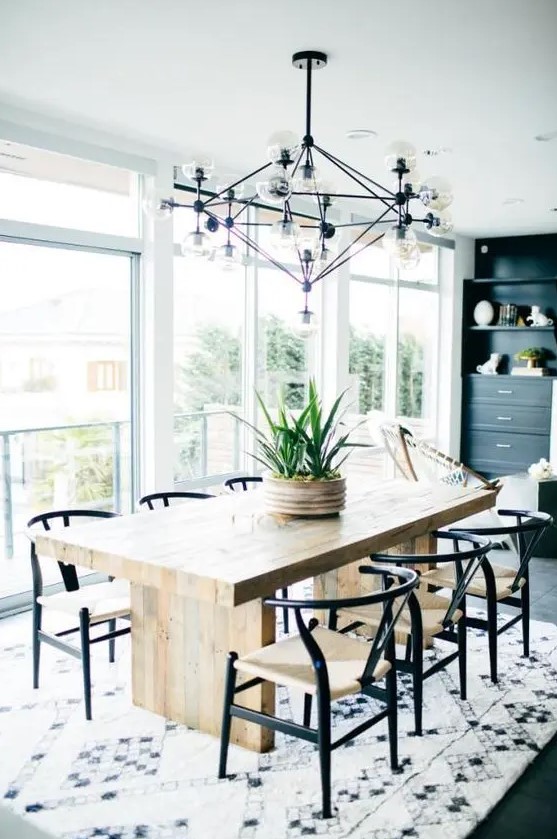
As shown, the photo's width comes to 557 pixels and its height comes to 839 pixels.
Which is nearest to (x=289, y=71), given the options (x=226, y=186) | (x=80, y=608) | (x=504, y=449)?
(x=226, y=186)

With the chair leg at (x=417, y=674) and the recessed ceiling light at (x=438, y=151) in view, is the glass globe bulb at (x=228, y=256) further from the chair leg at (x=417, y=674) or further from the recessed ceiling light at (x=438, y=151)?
the recessed ceiling light at (x=438, y=151)

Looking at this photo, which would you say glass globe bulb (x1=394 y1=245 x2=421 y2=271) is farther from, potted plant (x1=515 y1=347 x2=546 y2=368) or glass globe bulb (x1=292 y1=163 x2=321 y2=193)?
potted plant (x1=515 y1=347 x2=546 y2=368)

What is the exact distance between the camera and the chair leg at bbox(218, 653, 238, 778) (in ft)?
9.05

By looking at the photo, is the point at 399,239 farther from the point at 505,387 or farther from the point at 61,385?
the point at 505,387

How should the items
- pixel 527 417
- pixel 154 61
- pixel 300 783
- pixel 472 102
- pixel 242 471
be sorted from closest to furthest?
pixel 300 783 → pixel 154 61 → pixel 472 102 → pixel 242 471 → pixel 527 417

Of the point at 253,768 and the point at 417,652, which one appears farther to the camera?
the point at 417,652

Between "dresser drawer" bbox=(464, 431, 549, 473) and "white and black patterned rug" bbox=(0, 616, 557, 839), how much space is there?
5529 millimetres

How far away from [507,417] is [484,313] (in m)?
1.20

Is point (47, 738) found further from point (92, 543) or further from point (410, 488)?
point (410, 488)

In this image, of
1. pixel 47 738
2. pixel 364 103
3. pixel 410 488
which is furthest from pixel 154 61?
pixel 47 738

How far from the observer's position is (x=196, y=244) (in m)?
3.55

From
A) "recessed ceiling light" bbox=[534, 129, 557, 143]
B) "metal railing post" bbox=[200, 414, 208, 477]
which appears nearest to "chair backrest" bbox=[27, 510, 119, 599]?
"metal railing post" bbox=[200, 414, 208, 477]

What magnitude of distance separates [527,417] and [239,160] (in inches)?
190

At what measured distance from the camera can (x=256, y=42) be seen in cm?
336
